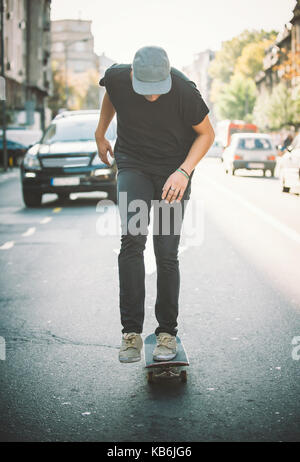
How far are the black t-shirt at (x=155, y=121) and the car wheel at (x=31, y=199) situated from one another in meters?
10.7

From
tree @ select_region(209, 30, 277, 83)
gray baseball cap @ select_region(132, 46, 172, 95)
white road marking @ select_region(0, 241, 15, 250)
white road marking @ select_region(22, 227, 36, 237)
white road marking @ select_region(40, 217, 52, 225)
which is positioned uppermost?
tree @ select_region(209, 30, 277, 83)

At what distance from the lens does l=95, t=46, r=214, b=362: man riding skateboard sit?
3986 millimetres

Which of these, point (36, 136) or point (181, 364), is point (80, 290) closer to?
point (181, 364)

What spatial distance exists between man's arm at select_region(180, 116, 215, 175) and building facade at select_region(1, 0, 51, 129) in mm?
43697

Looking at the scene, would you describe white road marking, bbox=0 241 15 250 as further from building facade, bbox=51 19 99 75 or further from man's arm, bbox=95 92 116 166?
building facade, bbox=51 19 99 75

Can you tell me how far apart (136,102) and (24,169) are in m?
11.0

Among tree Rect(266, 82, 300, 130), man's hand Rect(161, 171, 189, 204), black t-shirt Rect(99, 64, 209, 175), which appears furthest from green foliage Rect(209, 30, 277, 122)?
man's hand Rect(161, 171, 189, 204)

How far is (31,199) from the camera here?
14891mm

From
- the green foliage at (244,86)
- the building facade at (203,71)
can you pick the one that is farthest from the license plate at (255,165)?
the building facade at (203,71)

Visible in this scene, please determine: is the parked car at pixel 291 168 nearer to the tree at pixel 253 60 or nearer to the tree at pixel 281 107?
the tree at pixel 281 107

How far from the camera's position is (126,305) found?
413 centimetres

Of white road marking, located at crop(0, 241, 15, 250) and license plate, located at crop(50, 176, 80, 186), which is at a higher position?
license plate, located at crop(50, 176, 80, 186)

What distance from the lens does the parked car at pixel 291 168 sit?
17047 mm
